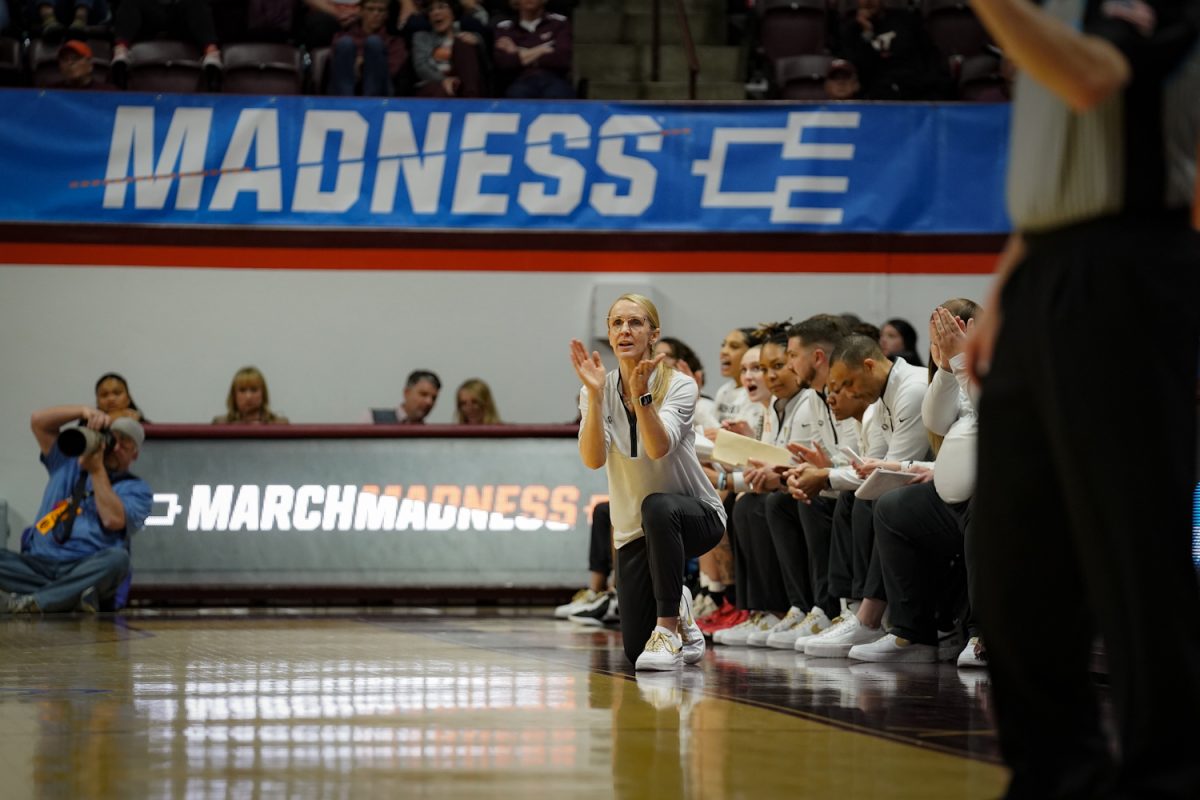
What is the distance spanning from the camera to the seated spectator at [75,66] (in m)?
11.7

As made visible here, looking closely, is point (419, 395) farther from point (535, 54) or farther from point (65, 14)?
point (65, 14)

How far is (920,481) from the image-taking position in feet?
20.1

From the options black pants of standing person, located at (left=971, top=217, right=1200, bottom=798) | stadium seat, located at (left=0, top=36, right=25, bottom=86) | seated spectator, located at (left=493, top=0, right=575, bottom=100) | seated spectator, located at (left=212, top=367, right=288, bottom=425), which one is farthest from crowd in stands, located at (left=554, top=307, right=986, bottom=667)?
stadium seat, located at (left=0, top=36, right=25, bottom=86)

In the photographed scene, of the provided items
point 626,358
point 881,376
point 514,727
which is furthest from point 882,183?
point 514,727

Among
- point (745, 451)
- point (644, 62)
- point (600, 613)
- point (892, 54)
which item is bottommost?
point (600, 613)

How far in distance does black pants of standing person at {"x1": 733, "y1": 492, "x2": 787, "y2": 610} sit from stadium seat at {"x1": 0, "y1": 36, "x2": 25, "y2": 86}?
7595mm

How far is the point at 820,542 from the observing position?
22.7 ft

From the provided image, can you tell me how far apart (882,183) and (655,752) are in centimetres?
872

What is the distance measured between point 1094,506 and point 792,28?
39.5ft

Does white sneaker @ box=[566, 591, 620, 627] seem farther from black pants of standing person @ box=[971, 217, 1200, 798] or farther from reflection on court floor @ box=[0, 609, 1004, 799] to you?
black pants of standing person @ box=[971, 217, 1200, 798]

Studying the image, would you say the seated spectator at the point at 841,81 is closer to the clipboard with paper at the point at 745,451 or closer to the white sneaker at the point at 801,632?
the clipboard with paper at the point at 745,451

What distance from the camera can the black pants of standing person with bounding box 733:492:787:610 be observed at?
7.31m

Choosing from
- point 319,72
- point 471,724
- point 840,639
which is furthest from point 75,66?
point 471,724

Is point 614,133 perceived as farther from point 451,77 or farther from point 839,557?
point 839,557
